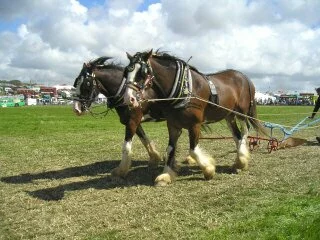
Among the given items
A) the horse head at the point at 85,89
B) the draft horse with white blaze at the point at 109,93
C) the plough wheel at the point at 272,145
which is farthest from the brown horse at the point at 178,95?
the plough wheel at the point at 272,145

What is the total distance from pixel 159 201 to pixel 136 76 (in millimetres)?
2197

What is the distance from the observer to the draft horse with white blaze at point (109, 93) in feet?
30.0

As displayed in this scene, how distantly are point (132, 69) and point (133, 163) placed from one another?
398cm

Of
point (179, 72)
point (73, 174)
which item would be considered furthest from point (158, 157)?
point (179, 72)

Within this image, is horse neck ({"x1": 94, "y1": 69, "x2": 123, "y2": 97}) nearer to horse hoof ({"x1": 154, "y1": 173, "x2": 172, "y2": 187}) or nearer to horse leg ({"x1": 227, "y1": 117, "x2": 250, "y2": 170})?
horse hoof ({"x1": 154, "y1": 173, "x2": 172, "y2": 187})

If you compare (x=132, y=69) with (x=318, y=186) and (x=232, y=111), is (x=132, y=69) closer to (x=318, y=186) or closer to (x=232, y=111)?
(x=232, y=111)

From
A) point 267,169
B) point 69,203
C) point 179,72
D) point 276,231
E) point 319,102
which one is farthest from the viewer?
point 319,102

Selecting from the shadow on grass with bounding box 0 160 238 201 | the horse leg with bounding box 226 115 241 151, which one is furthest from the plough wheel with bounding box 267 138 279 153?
the shadow on grass with bounding box 0 160 238 201

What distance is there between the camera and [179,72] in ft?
27.2

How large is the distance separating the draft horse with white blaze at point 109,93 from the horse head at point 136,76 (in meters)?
1.42

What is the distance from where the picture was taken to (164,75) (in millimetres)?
8281

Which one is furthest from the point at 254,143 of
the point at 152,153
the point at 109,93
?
the point at 109,93

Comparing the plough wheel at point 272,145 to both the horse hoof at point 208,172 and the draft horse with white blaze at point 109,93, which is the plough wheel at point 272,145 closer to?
the horse hoof at point 208,172

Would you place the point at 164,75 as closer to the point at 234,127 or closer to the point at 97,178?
the point at 97,178
